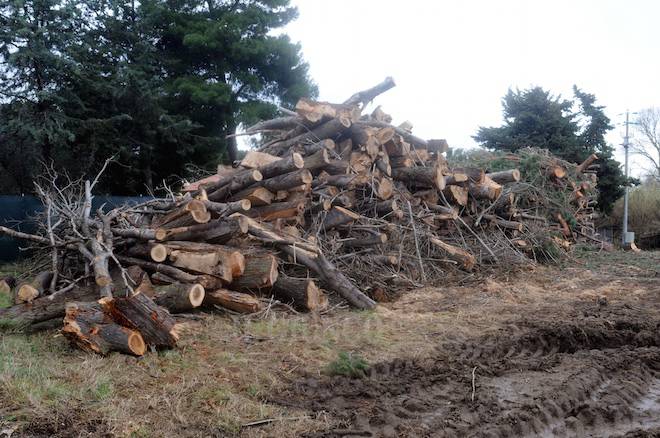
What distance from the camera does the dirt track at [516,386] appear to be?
3187 mm

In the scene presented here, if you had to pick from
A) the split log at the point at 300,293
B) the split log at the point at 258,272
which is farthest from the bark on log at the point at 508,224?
the split log at the point at 258,272

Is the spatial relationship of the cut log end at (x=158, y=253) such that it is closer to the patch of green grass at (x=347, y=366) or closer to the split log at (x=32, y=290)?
the split log at (x=32, y=290)

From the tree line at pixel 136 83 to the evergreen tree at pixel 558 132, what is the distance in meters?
8.26

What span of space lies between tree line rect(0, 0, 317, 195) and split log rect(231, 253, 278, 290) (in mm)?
7838

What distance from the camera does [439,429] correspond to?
3086 mm

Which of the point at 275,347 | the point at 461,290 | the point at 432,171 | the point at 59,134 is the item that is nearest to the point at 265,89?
the point at 59,134

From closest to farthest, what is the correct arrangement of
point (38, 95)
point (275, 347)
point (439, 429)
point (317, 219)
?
point (439, 429), point (275, 347), point (317, 219), point (38, 95)

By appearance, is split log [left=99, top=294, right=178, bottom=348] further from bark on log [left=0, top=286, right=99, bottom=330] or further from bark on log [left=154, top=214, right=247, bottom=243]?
bark on log [left=154, top=214, right=247, bottom=243]

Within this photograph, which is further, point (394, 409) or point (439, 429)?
point (394, 409)

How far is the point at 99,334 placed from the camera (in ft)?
13.9

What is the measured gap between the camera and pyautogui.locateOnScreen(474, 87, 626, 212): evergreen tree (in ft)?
67.1

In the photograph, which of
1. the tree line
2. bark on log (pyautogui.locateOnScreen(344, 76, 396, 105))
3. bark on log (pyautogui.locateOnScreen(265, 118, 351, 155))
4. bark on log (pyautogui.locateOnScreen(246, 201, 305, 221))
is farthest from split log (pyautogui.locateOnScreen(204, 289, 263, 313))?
the tree line

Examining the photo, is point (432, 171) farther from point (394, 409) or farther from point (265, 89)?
point (265, 89)

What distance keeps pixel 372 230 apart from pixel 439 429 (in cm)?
472
